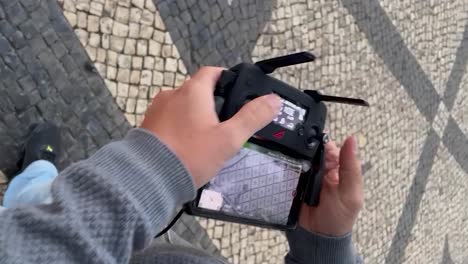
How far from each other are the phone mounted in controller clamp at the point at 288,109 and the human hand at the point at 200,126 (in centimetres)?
7

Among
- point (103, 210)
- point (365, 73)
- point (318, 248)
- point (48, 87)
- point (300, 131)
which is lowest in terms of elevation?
point (365, 73)

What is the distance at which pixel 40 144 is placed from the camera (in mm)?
1824

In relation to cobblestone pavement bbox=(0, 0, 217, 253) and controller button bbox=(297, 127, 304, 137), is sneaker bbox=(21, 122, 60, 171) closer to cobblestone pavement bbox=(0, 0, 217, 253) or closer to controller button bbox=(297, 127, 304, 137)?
cobblestone pavement bbox=(0, 0, 217, 253)

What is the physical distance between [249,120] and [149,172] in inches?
6.4

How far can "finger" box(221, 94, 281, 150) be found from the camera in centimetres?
82

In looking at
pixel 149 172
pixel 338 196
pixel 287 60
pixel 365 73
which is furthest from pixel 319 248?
pixel 365 73

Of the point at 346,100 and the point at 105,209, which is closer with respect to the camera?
the point at 105,209

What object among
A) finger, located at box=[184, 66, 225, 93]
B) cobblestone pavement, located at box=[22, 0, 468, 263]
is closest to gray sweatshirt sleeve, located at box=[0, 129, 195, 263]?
finger, located at box=[184, 66, 225, 93]

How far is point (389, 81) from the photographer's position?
3.30 meters

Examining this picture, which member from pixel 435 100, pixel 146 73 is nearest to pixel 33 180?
pixel 146 73

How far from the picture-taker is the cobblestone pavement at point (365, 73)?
7.18ft

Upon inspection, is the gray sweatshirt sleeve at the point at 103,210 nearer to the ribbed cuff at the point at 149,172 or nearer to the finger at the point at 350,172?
the ribbed cuff at the point at 149,172

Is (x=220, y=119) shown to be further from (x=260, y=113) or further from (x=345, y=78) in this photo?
(x=345, y=78)

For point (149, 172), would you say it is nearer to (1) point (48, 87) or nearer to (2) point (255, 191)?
(2) point (255, 191)
